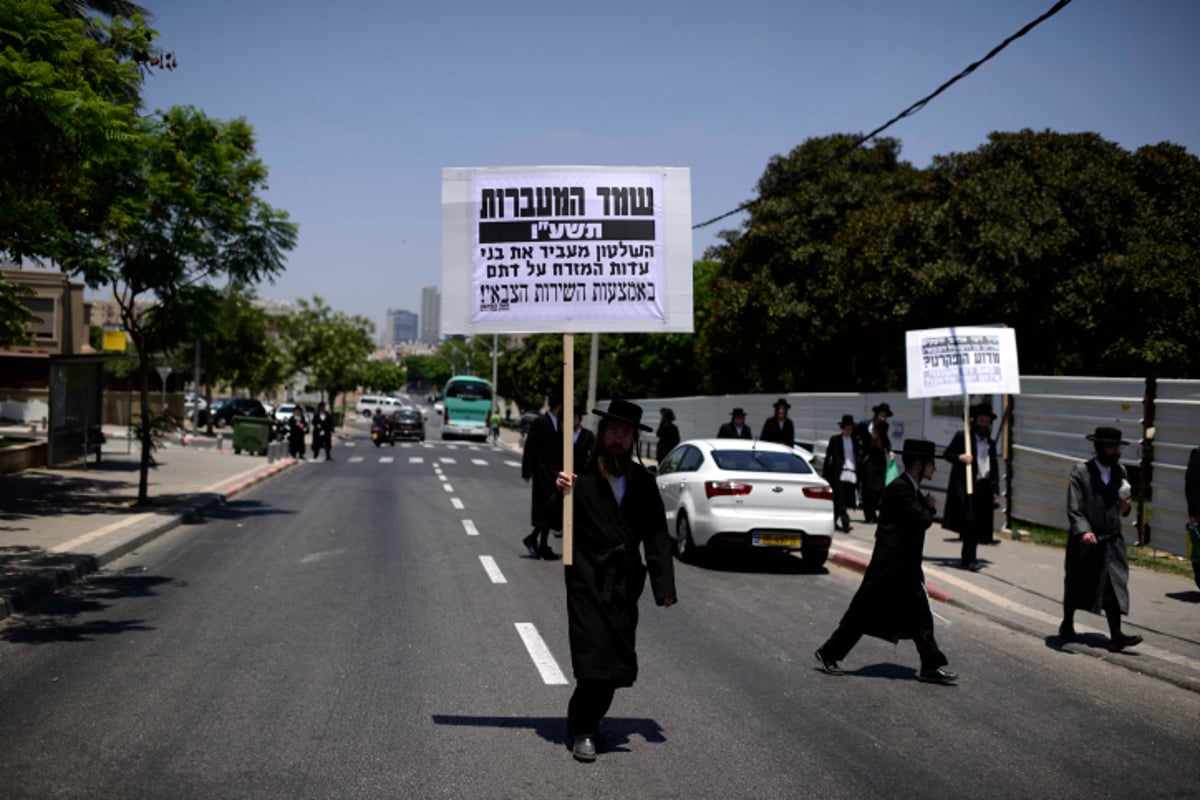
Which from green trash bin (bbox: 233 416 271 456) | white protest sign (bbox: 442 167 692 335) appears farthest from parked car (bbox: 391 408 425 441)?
white protest sign (bbox: 442 167 692 335)

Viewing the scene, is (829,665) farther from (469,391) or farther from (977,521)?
(469,391)

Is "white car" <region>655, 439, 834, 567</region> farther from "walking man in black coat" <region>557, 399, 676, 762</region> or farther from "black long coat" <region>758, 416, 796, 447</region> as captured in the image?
"walking man in black coat" <region>557, 399, 676, 762</region>

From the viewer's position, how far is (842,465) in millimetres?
17203

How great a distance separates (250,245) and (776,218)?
83.9 feet

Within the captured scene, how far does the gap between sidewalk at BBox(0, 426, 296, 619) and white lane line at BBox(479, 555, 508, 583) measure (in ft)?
14.5

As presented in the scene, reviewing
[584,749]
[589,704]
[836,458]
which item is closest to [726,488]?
[836,458]

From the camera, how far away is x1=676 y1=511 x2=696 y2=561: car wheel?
13656 millimetres

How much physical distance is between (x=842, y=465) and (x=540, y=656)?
10151 mm


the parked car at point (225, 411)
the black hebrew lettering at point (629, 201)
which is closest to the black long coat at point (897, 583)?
the black hebrew lettering at point (629, 201)

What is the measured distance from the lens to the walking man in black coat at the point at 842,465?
1717 cm

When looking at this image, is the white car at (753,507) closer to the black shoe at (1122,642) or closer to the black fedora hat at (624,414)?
the black shoe at (1122,642)

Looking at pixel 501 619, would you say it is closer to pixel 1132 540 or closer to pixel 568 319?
pixel 568 319

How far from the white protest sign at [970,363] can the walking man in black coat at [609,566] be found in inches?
340

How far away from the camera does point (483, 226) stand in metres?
7.09
